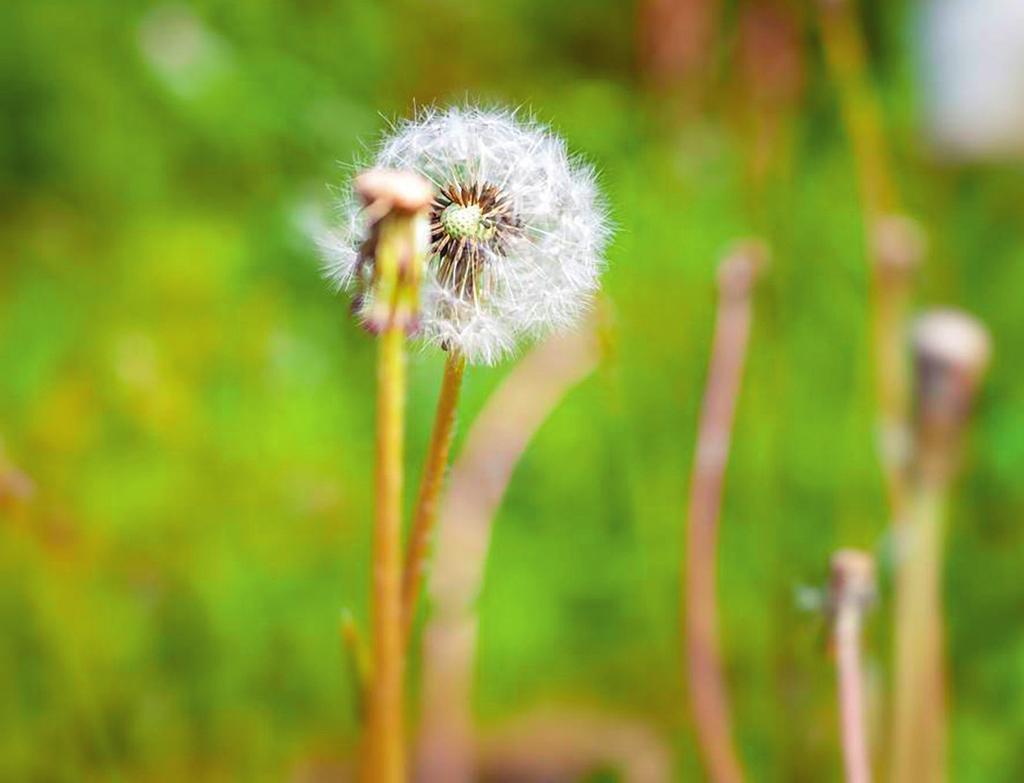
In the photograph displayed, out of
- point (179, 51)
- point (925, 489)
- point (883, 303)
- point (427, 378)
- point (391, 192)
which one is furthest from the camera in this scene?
point (179, 51)

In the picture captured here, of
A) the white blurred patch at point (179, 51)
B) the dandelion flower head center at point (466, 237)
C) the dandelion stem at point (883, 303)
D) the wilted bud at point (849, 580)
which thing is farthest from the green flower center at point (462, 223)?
the white blurred patch at point (179, 51)

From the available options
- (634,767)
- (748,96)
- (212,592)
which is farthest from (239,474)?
(748,96)

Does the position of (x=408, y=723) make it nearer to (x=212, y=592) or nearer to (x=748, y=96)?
(x=212, y=592)

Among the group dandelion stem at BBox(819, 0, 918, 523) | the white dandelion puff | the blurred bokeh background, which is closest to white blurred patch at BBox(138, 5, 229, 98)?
the blurred bokeh background

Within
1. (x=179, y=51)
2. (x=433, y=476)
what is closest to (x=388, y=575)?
(x=433, y=476)

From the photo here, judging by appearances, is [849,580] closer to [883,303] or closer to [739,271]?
[739,271]
